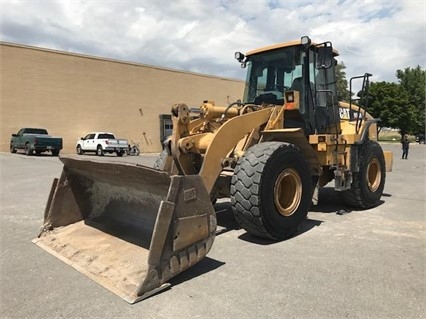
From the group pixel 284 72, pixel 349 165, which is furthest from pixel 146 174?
pixel 349 165

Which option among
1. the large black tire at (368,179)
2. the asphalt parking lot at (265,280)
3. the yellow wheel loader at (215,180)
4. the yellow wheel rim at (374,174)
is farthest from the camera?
the yellow wheel rim at (374,174)

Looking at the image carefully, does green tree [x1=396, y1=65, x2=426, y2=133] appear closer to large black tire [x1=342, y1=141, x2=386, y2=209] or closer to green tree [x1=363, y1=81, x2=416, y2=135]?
green tree [x1=363, y1=81, x2=416, y2=135]

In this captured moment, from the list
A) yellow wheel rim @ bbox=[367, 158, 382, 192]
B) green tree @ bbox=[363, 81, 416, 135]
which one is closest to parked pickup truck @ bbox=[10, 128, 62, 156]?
yellow wheel rim @ bbox=[367, 158, 382, 192]

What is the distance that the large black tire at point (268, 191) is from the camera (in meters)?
5.37

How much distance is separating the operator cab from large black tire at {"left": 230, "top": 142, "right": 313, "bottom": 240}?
4.25 feet

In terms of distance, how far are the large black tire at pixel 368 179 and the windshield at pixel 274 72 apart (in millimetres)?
2105

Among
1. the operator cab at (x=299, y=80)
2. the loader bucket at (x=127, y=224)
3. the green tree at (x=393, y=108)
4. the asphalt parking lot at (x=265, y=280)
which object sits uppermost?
the green tree at (x=393, y=108)

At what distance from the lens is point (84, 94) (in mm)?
31672

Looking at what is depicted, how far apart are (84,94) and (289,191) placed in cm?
2825

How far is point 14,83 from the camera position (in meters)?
28.5

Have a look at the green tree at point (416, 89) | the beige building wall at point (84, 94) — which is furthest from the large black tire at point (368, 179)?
the green tree at point (416, 89)

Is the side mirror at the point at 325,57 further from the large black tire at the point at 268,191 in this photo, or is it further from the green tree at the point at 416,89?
the green tree at the point at 416,89

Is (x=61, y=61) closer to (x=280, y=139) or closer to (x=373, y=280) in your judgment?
(x=280, y=139)

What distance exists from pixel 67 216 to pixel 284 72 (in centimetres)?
428
